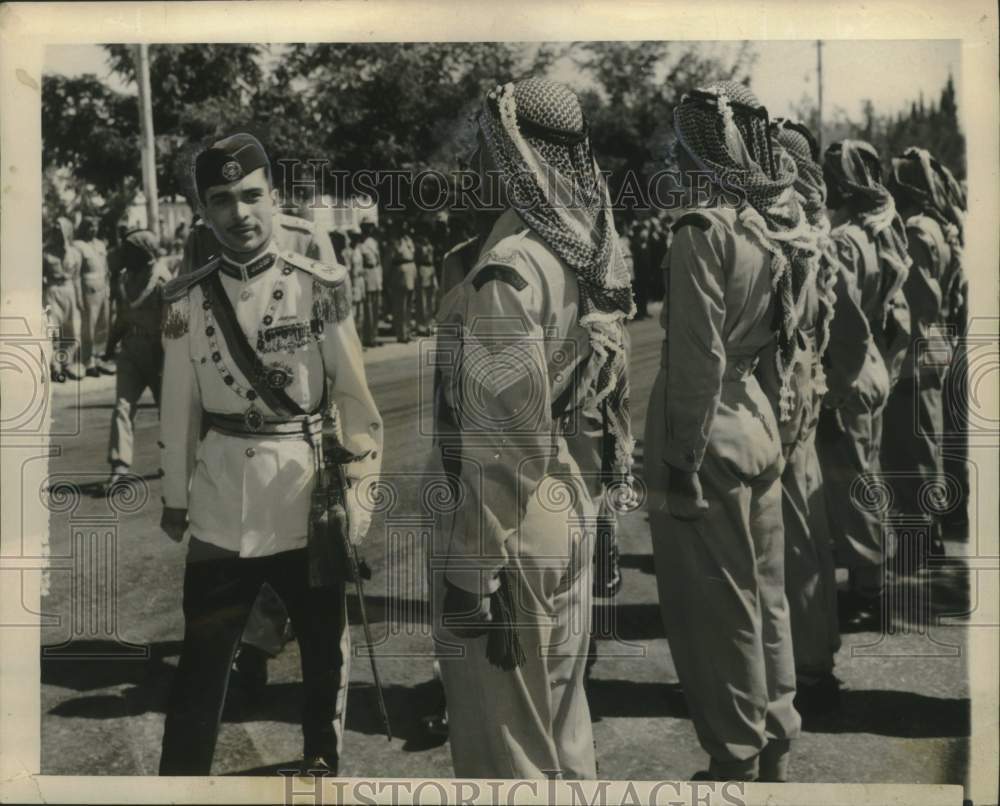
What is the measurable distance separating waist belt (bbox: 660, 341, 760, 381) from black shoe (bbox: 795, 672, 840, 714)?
108cm

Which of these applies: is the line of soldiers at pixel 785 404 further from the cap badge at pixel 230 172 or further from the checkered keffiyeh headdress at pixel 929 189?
the cap badge at pixel 230 172

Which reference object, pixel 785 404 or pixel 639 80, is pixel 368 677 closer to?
pixel 785 404

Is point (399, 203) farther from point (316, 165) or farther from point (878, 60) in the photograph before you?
point (878, 60)

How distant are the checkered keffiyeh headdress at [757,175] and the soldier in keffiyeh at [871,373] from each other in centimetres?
27

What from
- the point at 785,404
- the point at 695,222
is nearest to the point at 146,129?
the point at 695,222

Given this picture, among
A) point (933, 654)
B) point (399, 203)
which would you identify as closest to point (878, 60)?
point (399, 203)

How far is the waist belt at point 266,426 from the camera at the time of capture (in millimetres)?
3949

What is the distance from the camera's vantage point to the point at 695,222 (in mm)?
3992

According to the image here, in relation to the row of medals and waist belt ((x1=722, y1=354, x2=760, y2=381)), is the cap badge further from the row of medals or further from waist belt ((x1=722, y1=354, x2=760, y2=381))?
waist belt ((x1=722, y1=354, x2=760, y2=381))

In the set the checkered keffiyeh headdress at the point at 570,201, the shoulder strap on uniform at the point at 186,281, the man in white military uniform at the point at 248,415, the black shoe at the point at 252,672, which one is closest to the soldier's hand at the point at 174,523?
the man in white military uniform at the point at 248,415

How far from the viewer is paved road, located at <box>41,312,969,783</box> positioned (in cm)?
410

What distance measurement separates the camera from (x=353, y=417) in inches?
158

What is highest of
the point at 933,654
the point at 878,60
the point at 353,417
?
the point at 878,60

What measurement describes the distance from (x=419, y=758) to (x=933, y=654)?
1778 mm
